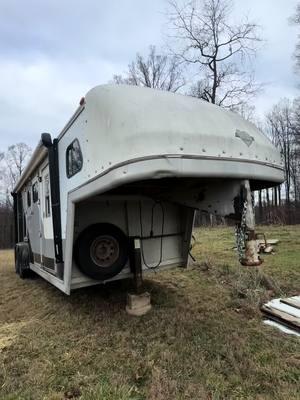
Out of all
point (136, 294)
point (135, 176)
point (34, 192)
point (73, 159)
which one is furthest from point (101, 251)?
point (34, 192)

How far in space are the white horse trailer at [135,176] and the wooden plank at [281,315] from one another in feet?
5.28

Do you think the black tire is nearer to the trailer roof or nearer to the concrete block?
the concrete block

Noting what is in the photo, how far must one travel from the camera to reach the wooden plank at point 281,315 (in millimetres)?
4793

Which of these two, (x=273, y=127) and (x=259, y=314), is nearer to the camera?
(x=259, y=314)

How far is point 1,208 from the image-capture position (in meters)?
42.6

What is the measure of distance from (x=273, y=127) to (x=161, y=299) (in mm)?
37614

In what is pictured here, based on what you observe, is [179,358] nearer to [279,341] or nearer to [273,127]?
[279,341]

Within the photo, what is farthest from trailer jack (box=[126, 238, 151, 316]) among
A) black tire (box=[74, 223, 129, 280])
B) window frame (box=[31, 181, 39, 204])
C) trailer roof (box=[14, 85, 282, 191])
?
window frame (box=[31, 181, 39, 204])

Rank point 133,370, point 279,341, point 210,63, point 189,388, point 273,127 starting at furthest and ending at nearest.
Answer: point 273,127 → point 210,63 → point 279,341 → point 133,370 → point 189,388

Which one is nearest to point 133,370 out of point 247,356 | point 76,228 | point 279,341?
point 247,356

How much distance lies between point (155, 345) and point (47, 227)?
2992 mm

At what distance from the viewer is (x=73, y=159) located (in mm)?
5109

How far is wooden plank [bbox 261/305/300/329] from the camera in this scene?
4.79 metres

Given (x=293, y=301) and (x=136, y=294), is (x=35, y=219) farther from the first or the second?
(x=293, y=301)
